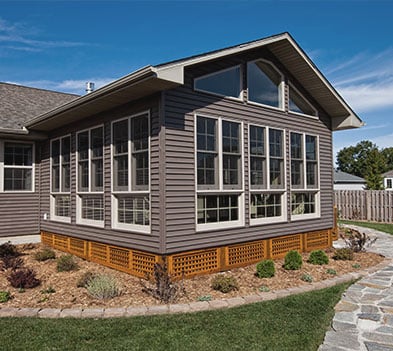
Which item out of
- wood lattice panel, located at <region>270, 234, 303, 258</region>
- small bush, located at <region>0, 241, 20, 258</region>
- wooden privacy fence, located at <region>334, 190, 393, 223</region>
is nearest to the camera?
wood lattice panel, located at <region>270, 234, 303, 258</region>

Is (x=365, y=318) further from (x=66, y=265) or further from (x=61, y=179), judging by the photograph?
(x=61, y=179)

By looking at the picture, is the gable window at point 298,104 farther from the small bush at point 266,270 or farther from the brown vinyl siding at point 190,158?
the small bush at point 266,270

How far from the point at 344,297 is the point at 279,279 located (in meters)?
1.26

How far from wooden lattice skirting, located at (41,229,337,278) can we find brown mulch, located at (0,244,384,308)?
0.16 metres

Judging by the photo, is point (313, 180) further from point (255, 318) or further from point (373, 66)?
point (373, 66)

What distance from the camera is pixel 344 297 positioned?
5227 millimetres

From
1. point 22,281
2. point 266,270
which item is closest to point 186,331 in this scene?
point 266,270

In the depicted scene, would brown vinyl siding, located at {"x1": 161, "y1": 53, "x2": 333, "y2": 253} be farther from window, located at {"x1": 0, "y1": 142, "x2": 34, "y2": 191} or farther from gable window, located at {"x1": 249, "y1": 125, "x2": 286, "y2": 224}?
window, located at {"x1": 0, "y1": 142, "x2": 34, "y2": 191}

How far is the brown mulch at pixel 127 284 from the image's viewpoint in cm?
499

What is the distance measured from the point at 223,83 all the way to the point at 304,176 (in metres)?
3.59

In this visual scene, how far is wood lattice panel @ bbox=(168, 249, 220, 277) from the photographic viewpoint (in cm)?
597

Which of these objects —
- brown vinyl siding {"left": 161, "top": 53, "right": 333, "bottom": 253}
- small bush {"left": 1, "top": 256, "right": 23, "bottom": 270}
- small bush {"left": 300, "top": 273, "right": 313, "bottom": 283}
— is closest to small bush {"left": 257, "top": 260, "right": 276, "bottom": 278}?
small bush {"left": 300, "top": 273, "right": 313, "bottom": 283}

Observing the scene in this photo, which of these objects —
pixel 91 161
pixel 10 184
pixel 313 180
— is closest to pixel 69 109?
pixel 91 161

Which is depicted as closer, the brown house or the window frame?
the brown house
